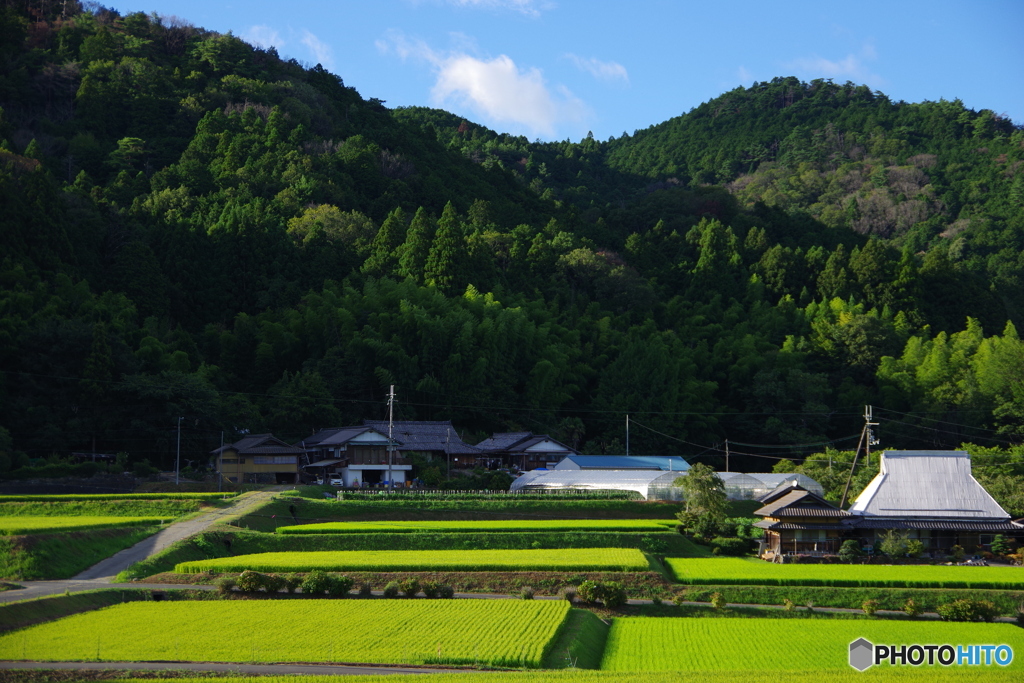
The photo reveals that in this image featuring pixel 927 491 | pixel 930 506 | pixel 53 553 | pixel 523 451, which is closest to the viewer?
pixel 53 553

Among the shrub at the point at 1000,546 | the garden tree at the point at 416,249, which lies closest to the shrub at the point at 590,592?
the shrub at the point at 1000,546

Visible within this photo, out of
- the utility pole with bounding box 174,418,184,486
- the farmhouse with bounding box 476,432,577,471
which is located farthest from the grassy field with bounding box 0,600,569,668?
the farmhouse with bounding box 476,432,577,471

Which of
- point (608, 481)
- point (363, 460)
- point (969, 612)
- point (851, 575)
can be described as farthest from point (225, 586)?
point (363, 460)

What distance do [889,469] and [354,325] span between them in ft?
95.5

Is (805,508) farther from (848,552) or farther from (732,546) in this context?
(732,546)

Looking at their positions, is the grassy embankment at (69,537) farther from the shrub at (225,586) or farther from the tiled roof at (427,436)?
the tiled roof at (427,436)

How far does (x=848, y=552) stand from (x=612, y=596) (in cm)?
961

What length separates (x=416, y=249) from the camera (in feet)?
196

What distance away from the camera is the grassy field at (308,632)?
16.6 m

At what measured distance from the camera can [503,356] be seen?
2039 inches

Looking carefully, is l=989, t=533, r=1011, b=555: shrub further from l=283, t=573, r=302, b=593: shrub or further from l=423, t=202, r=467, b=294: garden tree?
l=423, t=202, r=467, b=294: garden tree

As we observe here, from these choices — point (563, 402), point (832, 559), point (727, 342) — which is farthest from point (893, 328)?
point (832, 559)

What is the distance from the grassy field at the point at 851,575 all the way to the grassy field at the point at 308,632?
523cm

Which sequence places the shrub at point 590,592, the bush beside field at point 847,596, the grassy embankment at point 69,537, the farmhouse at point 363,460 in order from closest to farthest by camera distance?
the shrub at point 590,592
the bush beside field at point 847,596
the grassy embankment at point 69,537
the farmhouse at point 363,460
